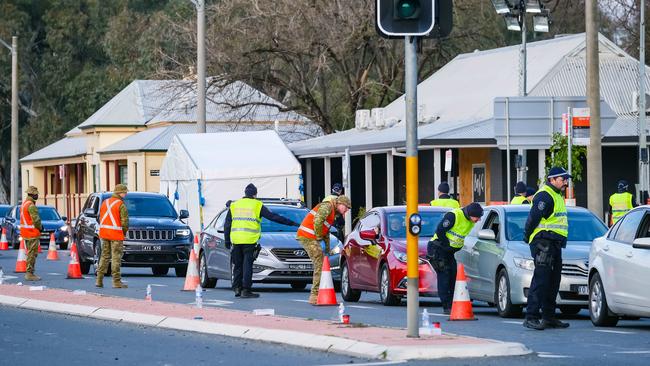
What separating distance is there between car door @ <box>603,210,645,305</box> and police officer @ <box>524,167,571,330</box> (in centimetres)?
72

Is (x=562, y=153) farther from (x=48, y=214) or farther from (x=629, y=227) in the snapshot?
(x=48, y=214)

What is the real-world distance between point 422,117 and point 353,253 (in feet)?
77.8

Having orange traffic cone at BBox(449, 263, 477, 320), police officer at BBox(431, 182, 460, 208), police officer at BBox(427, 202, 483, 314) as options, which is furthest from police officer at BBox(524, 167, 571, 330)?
police officer at BBox(431, 182, 460, 208)

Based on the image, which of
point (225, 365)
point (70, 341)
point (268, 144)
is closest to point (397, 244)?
point (70, 341)

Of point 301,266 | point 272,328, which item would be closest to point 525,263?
point 272,328

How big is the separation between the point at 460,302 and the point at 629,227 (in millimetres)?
2210

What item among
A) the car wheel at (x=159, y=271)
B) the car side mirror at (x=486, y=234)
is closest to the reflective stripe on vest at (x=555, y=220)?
the car side mirror at (x=486, y=234)

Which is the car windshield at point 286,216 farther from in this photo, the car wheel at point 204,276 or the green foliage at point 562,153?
the green foliage at point 562,153

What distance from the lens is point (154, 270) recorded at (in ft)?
112

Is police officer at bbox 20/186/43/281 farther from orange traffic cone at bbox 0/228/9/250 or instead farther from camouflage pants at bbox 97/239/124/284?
orange traffic cone at bbox 0/228/9/250

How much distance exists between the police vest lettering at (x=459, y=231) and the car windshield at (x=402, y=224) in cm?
258

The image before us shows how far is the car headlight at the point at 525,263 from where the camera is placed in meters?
19.9

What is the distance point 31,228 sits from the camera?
29953 millimetres

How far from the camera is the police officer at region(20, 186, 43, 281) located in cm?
2973
